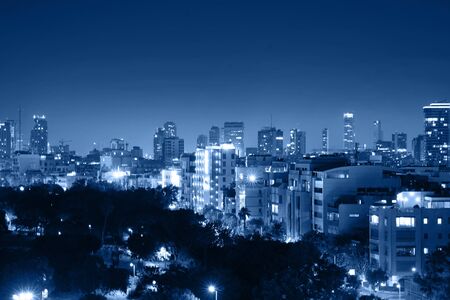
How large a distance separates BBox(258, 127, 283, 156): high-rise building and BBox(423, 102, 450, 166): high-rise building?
19.2 m

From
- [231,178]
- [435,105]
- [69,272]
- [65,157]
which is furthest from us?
[65,157]

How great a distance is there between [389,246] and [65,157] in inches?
2858

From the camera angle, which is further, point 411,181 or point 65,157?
point 65,157

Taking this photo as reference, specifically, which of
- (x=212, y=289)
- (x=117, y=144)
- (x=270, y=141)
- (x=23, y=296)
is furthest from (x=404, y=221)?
(x=117, y=144)

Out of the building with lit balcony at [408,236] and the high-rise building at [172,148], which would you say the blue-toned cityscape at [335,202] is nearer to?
the building with lit balcony at [408,236]

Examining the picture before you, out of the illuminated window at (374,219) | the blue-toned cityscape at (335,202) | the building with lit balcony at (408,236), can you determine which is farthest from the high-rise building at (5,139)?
the building with lit balcony at (408,236)

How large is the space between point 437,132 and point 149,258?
201ft

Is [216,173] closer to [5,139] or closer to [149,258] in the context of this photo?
[149,258]

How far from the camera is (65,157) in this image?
90.1 metres

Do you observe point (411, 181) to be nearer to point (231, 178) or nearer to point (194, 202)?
point (231, 178)

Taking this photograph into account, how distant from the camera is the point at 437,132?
7912 centimetres

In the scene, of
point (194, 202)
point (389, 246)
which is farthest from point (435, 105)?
point (389, 246)

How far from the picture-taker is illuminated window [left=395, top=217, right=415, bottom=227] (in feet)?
71.9

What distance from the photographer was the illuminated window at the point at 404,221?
21.9 meters
